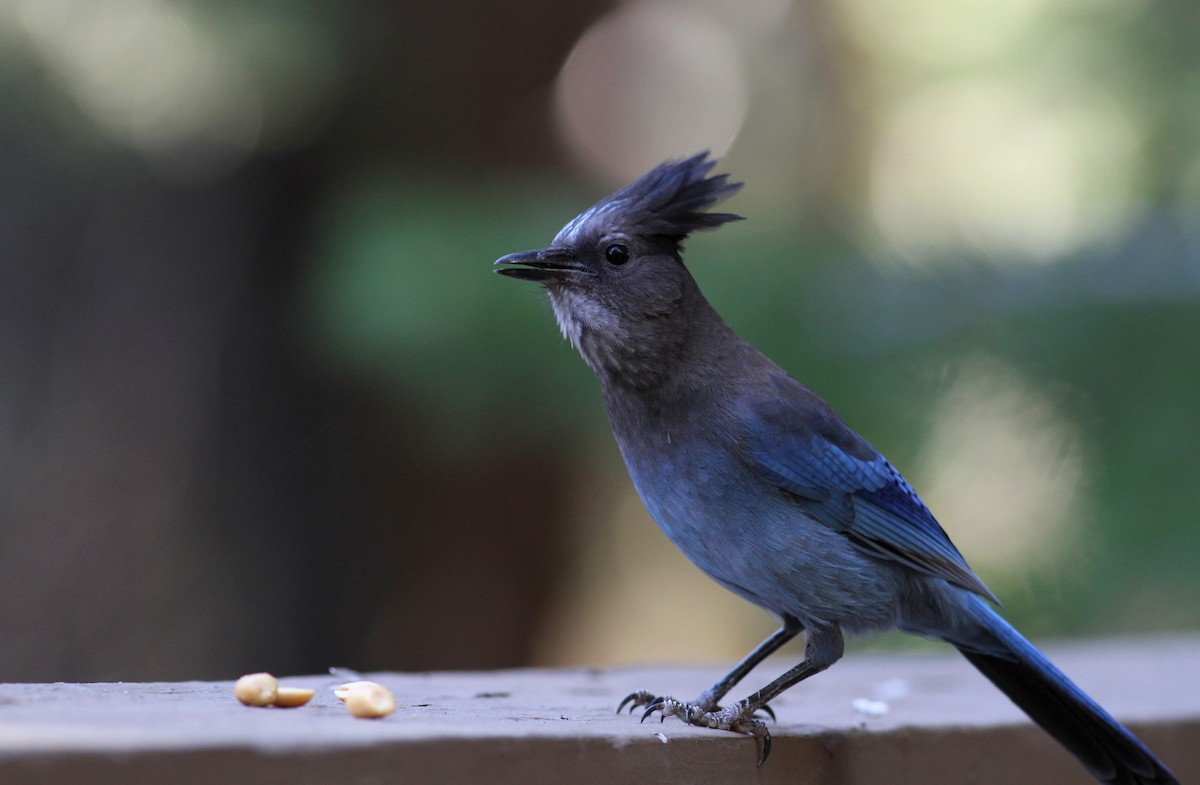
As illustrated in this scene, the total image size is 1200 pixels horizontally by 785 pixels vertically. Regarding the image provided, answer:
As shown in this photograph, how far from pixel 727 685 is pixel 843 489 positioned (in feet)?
1.50

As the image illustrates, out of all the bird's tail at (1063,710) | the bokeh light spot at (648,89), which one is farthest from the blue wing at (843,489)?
the bokeh light spot at (648,89)

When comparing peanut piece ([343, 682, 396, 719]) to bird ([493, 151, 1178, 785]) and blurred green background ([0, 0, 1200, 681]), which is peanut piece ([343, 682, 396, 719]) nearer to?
bird ([493, 151, 1178, 785])


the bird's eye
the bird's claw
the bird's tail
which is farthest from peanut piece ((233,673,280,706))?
the bird's tail

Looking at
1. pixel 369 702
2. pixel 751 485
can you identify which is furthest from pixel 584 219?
pixel 369 702

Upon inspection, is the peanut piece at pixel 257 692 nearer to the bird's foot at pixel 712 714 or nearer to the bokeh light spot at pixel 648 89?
the bird's foot at pixel 712 714

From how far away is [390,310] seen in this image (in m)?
3.58

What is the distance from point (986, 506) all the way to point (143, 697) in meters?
2.78

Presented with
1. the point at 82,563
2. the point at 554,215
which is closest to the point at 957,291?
the point at 554,215

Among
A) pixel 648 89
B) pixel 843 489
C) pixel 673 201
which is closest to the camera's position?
pixel 843 489

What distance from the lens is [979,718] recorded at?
245 cm

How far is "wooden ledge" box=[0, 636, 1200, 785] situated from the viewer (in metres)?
1.33

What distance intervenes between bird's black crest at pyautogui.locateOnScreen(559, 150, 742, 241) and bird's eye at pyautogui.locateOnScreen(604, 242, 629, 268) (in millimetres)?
46

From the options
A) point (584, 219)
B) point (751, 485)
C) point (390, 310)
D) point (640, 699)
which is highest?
point (584, 219)

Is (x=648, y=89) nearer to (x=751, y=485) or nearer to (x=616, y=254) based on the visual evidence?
(x=616, y=254)
